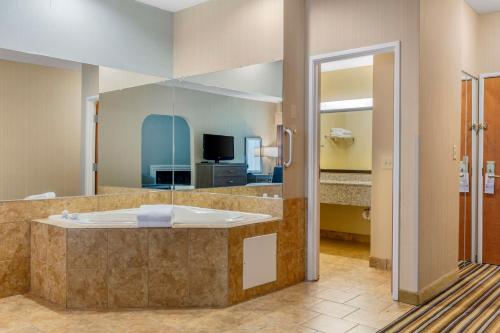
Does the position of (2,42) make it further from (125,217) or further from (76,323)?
(76,323)

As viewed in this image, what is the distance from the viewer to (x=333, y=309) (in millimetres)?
2943

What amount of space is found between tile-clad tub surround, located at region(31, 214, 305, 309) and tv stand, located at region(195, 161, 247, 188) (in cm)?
95

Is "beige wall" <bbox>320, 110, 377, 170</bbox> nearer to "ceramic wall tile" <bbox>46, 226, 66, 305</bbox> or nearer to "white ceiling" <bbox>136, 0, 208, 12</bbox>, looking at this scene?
"white ceiling" <bbox>136, 0, 208, 12</bbox>

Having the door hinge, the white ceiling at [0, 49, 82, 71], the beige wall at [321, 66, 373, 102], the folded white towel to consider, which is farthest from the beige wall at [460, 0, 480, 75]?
the folded white towel

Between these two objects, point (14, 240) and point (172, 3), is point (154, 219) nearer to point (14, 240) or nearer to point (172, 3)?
point (14, 240)

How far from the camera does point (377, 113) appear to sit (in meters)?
4.10

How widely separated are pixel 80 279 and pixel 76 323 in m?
0.34

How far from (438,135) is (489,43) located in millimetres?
1687

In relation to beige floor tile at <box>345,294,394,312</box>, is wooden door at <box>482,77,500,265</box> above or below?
above

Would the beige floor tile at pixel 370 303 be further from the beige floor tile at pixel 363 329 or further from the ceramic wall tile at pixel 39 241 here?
the ceramic wall tile at pixel 39 241

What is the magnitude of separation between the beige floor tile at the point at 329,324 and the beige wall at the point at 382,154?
1.50 m

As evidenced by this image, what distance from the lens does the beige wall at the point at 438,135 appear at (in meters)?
3.10

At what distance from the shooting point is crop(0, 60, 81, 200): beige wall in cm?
314

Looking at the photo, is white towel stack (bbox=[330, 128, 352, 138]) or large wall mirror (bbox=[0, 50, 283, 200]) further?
white towel stack (bbox=[330, 128, 352, 138])
